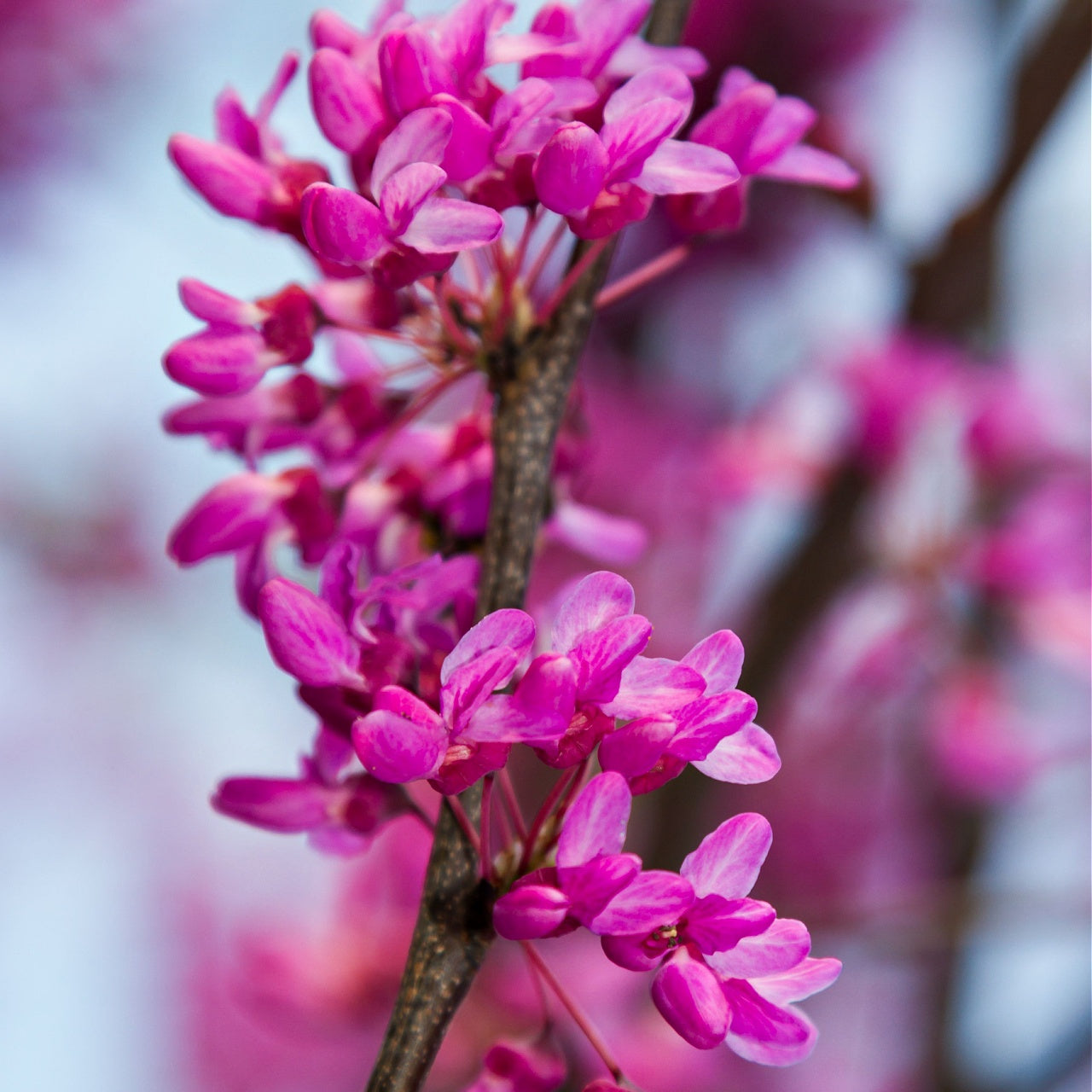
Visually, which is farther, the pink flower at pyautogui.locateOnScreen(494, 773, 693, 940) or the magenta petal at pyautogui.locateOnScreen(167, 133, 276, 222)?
the magenta petal at pyautogui.locateOnScreen(167, 133, 276, 222)

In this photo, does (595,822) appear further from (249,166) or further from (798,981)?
(249,166)

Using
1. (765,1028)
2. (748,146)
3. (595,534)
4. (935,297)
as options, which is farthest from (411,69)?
(935,297)

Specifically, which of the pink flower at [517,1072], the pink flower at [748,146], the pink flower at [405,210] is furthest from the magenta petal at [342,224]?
the pink flower at [517,1072]

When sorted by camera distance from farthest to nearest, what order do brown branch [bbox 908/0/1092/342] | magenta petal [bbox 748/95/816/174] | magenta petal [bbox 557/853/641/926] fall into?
1. brown branch [bbox 908/0/1092/342]
2. magenta petal [bbox 748/95/816/174]
3. magenta petal [bbox 557/853/641/926]

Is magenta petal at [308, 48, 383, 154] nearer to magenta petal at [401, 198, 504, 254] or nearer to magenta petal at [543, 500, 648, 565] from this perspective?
magenta petal at [401, 198, 504, 254]

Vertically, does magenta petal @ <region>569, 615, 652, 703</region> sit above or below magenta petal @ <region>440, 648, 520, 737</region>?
above

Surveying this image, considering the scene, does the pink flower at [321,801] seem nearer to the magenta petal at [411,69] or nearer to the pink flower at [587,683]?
the pink flower at [587,683]

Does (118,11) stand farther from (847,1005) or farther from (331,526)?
(847,1005)

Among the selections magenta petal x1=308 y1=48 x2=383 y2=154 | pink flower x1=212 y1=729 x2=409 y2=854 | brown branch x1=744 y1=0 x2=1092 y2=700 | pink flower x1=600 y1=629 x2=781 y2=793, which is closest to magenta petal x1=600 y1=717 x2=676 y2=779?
pink flower x1=600 y1=629 x2=781 y2=793
